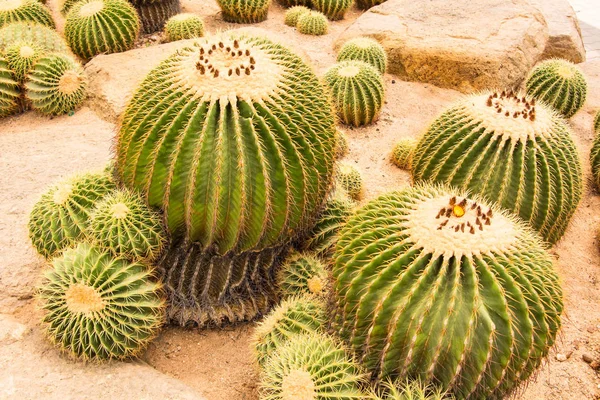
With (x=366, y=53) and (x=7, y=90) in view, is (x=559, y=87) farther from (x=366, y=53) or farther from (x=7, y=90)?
(x=7, y=90)

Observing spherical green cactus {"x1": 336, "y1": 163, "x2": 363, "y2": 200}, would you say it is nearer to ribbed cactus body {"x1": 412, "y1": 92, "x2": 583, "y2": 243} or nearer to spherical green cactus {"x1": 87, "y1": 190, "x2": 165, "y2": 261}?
ribbed cactus body {"x1": 412, "y1": 92, "x2": 583, "y2": 243}

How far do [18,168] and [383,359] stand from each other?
12.9ft

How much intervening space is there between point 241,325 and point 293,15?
6.69 metres

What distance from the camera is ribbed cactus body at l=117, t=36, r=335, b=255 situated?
283cm

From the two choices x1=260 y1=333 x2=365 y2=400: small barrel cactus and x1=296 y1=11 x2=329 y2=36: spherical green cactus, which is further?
x1=296 y1=11 x2=329 y2=36: spherical green cactus

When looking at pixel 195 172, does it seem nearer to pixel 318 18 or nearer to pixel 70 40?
pixel 70 40

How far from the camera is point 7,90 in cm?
614

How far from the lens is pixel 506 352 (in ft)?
7.57

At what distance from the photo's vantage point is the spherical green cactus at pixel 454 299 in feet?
7.44

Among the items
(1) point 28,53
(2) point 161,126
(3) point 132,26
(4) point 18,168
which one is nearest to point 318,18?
(3) point 132,26

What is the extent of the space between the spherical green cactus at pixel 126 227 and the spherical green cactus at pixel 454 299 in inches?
46.8

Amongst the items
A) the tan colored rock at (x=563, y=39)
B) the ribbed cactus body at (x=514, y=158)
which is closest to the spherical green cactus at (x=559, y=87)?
the tan colored rock at (x=563, y=39)

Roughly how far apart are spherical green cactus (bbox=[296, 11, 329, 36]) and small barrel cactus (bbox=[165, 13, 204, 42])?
160 centimetres

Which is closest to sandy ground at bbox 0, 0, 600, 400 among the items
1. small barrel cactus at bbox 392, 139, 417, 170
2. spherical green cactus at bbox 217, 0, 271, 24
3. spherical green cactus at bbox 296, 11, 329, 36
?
small barrel cactus at bbox 392, 139, 417, 170
